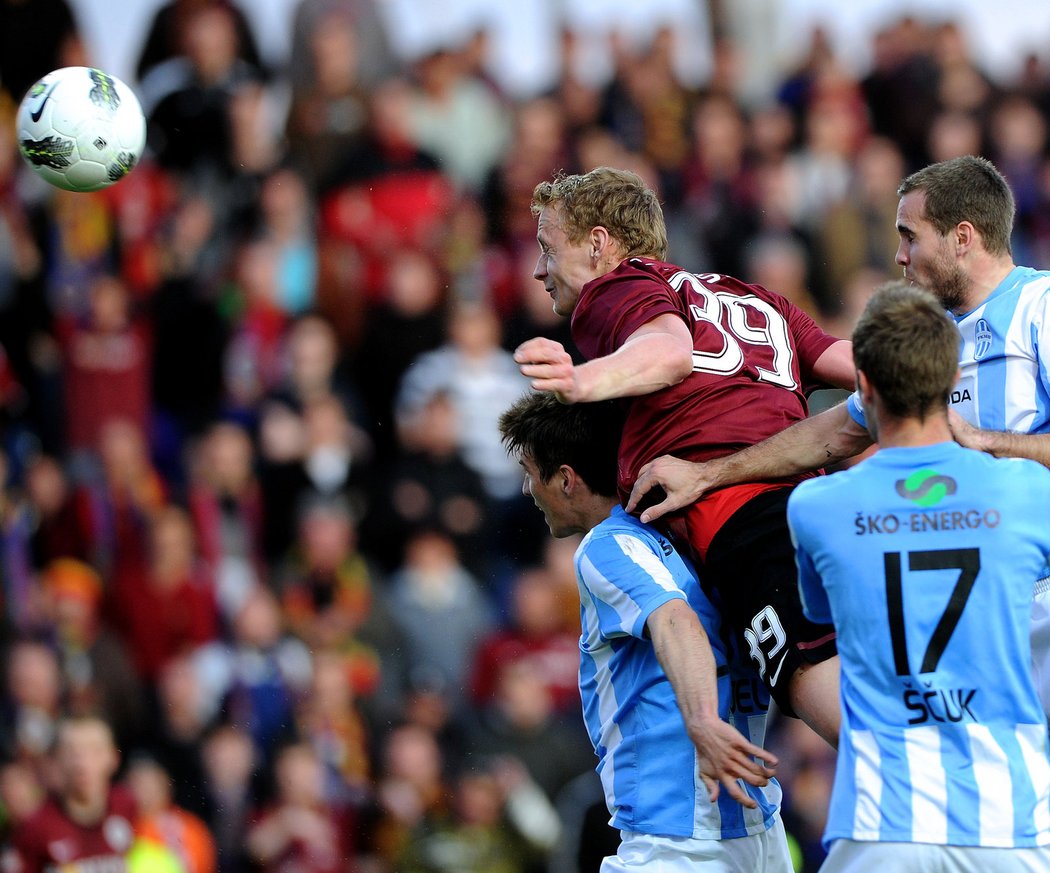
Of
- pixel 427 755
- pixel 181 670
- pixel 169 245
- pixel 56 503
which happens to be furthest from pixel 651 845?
pixel 169 245

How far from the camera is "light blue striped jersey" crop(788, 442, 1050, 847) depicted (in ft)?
11.7

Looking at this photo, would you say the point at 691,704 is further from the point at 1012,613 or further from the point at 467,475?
the point at 467,475

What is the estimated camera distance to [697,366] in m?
4.69

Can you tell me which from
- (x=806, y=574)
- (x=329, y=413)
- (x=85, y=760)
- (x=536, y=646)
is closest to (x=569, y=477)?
(x=806, y=574)

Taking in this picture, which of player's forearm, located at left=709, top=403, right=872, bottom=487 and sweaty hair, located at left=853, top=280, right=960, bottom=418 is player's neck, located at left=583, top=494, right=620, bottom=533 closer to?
player's forearm, located at left=709, top=403, right=872, bottom=487

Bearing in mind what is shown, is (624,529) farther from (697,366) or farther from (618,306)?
(618,306)

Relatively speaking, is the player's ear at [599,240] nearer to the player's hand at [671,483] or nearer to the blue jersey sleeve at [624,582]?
the player's hand at [671,483]

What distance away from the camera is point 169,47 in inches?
456

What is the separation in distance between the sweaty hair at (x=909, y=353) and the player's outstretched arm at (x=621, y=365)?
2.71ft

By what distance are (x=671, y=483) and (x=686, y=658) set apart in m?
0.54

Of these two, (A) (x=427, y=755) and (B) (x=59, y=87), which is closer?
(B) (x=59, y=87)

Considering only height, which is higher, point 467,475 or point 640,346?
point 640,346

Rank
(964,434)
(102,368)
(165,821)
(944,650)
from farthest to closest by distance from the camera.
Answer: (102,368) < (165,821) < (964,434) < (944,650)

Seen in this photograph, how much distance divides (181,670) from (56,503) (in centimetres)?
148
